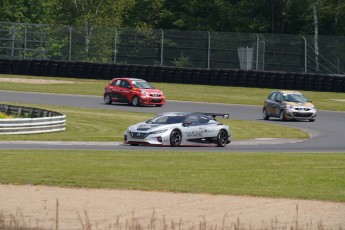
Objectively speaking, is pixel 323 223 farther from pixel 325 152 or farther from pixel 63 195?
pixel 325 152

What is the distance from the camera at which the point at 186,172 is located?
23.3m

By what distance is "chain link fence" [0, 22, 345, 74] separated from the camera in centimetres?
6175

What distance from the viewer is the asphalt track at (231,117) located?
31266mm

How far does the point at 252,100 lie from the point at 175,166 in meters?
32.3

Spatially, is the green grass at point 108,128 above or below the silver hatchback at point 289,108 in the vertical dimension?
below

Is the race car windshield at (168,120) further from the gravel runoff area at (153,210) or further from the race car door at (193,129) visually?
the gravel runoff area at (153,210)

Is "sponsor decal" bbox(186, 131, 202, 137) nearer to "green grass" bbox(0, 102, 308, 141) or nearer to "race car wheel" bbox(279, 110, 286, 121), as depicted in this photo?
"green grass" bbox(0, 102, 308, 141)

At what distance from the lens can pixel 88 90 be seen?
59.3 meters

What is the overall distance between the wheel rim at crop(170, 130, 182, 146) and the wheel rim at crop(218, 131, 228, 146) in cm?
141

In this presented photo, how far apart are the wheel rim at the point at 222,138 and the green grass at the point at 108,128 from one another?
3.66m

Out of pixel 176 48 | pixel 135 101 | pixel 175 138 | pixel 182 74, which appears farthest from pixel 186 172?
pixel 176 48

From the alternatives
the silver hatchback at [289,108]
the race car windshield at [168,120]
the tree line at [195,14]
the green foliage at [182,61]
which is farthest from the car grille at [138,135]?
the tree line at [195,14]

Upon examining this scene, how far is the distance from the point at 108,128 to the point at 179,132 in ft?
23.2

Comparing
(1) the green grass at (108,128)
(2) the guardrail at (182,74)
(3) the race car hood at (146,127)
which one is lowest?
(1) the green grass at (108,128)
